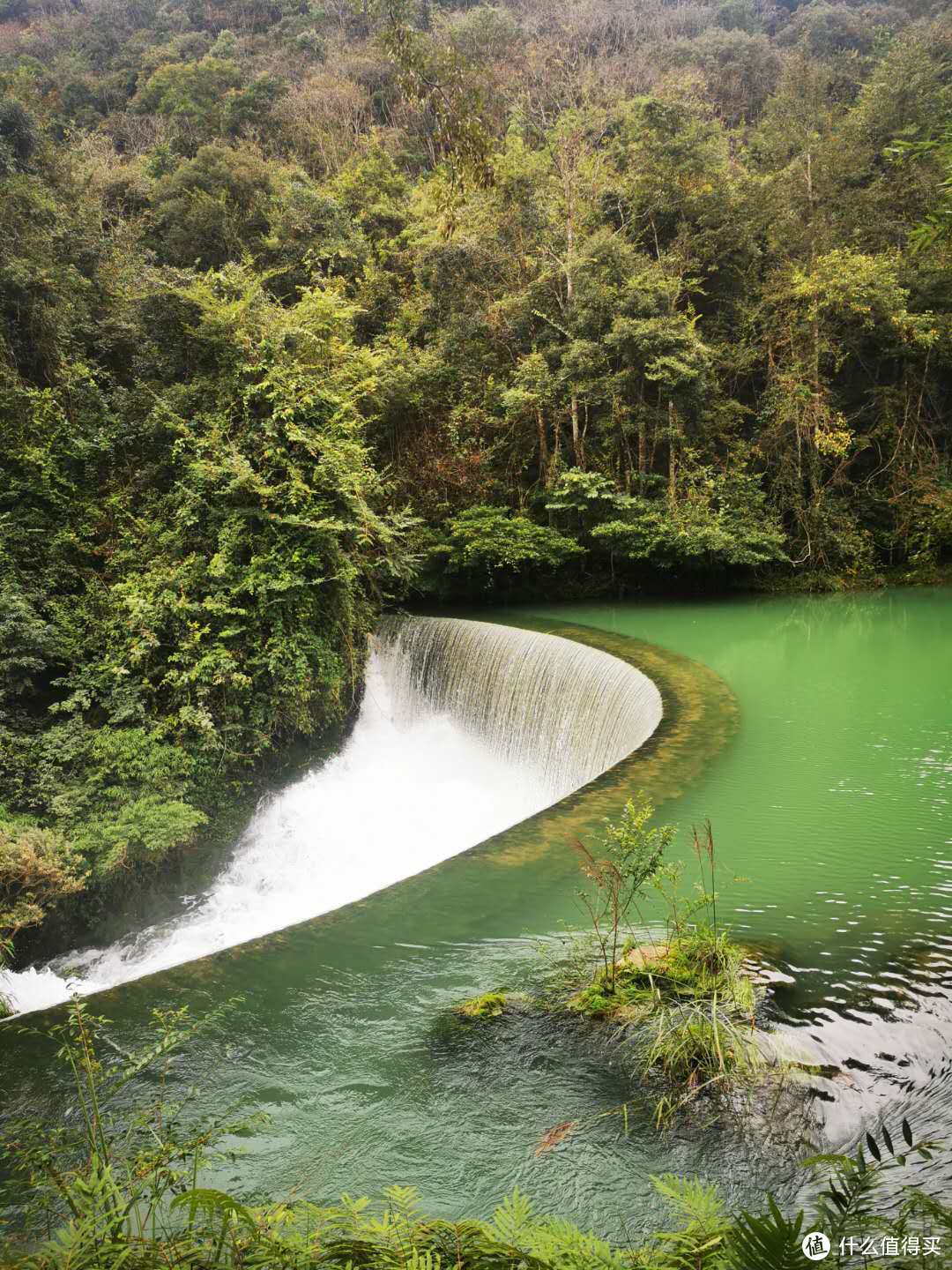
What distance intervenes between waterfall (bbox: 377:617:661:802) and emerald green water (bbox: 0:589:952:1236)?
0.95m

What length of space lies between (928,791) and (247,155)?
713 inches

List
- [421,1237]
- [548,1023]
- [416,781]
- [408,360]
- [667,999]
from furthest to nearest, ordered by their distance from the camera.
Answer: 1. [408,360]
2. [416,781]
3. [548,1023]
4. [667,999]
5. [421,1237]

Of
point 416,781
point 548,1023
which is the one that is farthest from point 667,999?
point 416,781

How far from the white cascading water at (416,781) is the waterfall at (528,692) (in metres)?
0.02

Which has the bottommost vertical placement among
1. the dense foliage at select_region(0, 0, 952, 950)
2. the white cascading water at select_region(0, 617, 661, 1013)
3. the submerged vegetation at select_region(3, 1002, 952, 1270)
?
the white cascading water at select_region(0, 617, 661, 1013)

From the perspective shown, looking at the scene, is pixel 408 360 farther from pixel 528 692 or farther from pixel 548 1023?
pixel 548 1023

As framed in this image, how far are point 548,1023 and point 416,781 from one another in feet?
19.1

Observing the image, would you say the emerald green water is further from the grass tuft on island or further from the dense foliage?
the dense foliage

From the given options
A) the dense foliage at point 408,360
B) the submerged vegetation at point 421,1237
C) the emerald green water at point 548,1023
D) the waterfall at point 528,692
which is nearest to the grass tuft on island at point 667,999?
the emerald green water at point 548,1023

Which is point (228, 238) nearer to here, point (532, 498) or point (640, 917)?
point (532, 498)

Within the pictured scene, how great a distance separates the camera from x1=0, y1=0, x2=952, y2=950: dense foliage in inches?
293

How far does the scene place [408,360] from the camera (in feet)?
47.1

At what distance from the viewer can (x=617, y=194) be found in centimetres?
1400

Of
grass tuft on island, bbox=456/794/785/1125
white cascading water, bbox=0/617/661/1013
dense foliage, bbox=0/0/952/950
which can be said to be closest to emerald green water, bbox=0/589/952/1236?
grass tuft on island, bbox=456/794/785/1125
